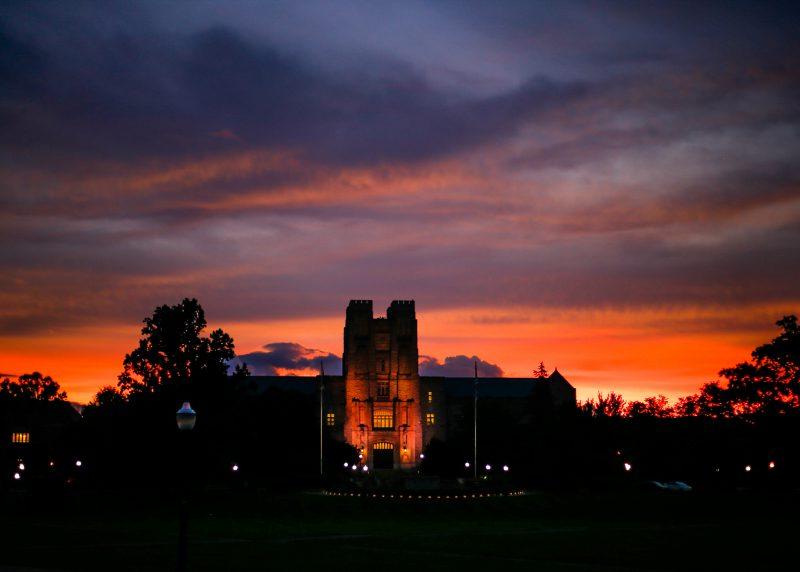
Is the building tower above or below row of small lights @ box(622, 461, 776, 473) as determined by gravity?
above

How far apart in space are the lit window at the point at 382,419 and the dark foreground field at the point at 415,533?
88.4 m

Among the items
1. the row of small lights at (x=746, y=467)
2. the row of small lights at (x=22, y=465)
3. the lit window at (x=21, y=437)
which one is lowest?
the row of small lights at (x=22, y=465)

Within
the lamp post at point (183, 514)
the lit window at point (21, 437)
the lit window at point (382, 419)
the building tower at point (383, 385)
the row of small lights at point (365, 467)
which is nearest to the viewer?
the lamp post at point (183, 514)

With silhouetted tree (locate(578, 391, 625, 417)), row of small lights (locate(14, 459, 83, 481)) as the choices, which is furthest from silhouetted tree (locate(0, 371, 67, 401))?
silhouetted tree (locate(578, 391, 625, 417))

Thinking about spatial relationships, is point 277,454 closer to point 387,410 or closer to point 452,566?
point 387,410

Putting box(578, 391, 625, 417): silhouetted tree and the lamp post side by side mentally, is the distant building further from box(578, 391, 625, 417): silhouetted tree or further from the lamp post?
the lamp post

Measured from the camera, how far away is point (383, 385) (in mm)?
160125

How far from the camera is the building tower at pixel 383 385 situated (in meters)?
156

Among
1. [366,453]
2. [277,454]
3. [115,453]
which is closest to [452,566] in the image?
[115,453]

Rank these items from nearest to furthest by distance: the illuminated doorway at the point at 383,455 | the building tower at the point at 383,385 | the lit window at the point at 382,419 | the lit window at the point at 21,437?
the lit window at the point at 21,437, the illuminated doorway at the point at 383,455, the building tower at the point at 383,385, the lit window at the point at 382,419

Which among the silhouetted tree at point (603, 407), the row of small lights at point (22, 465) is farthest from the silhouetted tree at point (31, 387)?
the silhouetted tree at point (603, 407)

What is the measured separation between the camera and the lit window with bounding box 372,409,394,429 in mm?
156875

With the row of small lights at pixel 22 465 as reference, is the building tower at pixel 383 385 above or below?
above

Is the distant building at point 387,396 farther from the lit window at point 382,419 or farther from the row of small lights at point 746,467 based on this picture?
the row of small lights at point 746,467
